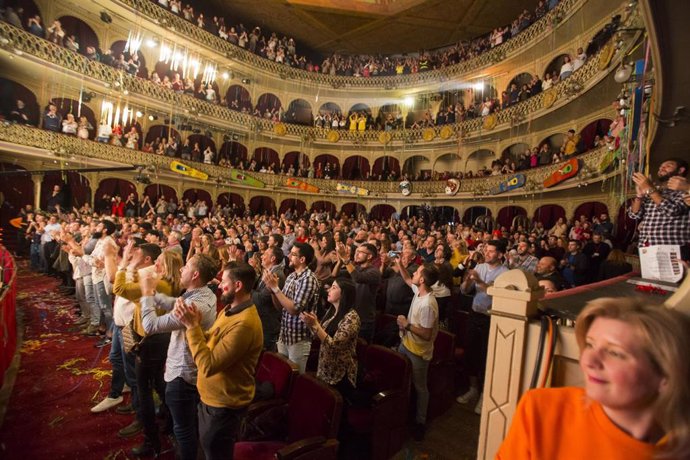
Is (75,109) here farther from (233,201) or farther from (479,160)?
(479,160)

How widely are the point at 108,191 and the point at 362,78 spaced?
1493cm

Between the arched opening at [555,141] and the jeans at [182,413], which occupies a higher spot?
the arched opening at [555,141]

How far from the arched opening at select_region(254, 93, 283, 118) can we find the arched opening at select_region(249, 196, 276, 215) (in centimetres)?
492

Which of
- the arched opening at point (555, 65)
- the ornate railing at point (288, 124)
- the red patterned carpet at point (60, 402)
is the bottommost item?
the red patterned carpet at point (60, 402)

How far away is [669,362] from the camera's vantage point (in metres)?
0.85

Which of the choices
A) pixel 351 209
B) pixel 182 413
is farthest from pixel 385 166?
pixel 182 413

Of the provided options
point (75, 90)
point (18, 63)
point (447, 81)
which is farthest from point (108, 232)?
point (447, 81)

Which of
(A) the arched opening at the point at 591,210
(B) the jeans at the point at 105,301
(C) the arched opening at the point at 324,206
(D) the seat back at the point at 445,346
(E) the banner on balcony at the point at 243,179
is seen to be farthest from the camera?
(C) the arched opening at the point at 324,206

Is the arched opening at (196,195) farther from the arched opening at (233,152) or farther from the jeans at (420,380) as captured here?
the jeans at (420,380)

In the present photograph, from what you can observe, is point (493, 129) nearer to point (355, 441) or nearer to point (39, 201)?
point (355, 441)

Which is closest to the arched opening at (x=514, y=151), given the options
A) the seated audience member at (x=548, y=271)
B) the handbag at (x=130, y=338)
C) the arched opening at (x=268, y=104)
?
the arched opening at (x=268, y=104)

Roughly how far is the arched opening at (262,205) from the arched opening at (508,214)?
1236 cm

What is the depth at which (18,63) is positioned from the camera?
1153 cm

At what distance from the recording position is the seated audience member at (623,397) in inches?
33.6
